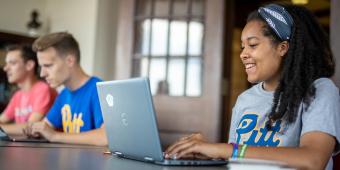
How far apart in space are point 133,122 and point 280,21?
65 centimetres

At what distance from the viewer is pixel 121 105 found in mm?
1303

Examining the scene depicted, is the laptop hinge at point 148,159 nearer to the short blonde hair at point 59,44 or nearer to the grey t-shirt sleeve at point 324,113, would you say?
the grey t-shirt sleeve at point 324,113

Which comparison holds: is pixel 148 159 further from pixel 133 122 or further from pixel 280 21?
pixel 280 21

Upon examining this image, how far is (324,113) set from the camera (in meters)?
1.38

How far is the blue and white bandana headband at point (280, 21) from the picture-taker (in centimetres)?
156

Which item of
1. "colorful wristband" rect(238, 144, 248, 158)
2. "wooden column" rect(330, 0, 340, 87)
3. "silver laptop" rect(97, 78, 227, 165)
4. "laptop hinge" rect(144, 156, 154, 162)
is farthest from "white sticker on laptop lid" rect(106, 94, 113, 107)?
"wooden column" rect(330, 0, 340, 87)

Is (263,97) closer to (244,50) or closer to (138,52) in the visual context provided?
(244,50)

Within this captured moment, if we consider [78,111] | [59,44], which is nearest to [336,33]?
[78,111]

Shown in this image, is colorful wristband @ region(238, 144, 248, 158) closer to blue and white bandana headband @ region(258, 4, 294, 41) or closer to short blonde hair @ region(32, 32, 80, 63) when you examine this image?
blue and white bandana headband @ region(258, 4, 294, 41)

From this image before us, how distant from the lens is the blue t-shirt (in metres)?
2.34

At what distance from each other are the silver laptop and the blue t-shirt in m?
0.86

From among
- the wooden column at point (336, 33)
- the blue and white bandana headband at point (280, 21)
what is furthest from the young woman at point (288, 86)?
the wooden column at point (336, 33)

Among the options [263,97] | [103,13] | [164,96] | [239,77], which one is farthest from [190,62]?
[239,77]

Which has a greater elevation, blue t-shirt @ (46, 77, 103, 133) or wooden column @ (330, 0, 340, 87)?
wooden column @ (330, 0, 340, 87)
